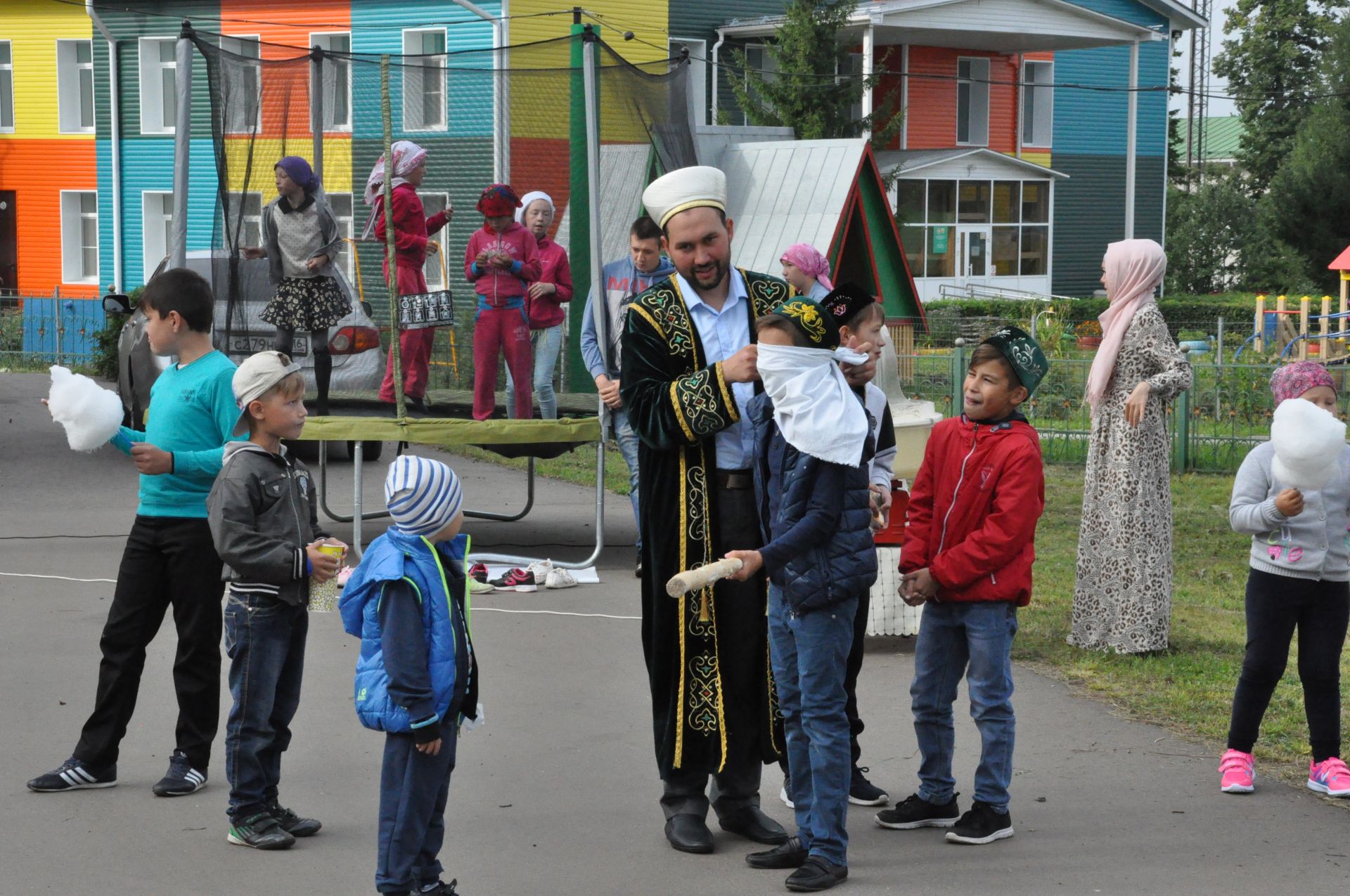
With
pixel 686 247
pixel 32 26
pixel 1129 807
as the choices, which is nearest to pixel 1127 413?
pixel 1129 807

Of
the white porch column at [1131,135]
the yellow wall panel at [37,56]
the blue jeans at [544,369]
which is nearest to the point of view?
the blue jeans at [544,369]

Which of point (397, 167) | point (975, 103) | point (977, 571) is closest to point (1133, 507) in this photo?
point (977, 571)

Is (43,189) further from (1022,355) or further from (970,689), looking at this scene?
(970,689)

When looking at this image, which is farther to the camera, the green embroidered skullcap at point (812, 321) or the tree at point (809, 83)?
the tree at point (809, 83)

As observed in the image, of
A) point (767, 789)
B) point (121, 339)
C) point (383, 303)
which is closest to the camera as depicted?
point (767, 789)


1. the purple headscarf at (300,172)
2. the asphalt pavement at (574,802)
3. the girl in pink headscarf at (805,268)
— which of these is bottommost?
the asphalt pavement at (574,802)

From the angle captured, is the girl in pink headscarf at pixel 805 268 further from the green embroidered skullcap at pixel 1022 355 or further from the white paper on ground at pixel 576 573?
the white paper on ground at pixel 576 573

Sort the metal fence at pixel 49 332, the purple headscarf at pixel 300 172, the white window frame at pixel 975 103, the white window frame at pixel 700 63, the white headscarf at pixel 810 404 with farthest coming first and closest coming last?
the white window frame at pixel 975 103
the white window frame at pixel 700 63
the metal fence at pixel 49 332
the purple headscarf at pixel 300 172
the white headscarf at pixel 810 404

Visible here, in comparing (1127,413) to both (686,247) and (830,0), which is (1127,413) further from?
(830,0)

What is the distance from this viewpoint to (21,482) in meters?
13.4

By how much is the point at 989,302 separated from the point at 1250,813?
30906 mm

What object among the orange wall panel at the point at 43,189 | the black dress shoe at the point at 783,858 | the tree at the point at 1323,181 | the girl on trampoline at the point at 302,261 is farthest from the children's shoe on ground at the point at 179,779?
the tree at the point at 1323,181

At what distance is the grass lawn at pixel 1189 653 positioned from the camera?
6.36m

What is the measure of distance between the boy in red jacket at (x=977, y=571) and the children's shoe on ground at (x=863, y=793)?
20cm
